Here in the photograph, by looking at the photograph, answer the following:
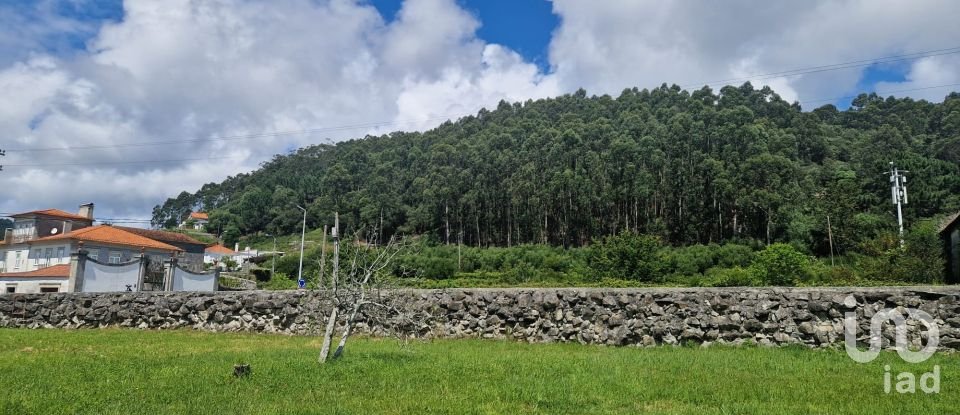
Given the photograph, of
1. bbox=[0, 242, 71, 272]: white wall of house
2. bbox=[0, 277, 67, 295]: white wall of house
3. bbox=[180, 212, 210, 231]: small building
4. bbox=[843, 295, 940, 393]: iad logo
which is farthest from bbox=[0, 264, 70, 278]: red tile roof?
bbox=[180, 212, 210, 231]: small building

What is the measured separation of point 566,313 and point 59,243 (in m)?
41.8

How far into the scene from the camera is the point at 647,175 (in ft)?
184

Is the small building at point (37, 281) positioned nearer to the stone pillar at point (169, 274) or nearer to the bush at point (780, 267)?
the stone pillar at point (169, 274)

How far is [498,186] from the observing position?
66.6m

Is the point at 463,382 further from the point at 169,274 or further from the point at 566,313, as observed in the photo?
the point at 169,274

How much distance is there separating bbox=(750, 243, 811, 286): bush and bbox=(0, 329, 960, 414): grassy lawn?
1219cm

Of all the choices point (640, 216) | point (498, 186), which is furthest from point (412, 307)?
point (498, 186)

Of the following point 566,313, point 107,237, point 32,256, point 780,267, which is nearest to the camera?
point 566,313

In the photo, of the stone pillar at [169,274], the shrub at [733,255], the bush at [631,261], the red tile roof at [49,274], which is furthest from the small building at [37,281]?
the shrub at [733,255]

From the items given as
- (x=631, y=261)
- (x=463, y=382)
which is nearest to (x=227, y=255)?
(x=631, y=261)

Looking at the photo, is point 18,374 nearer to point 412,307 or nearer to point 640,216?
point 412,307

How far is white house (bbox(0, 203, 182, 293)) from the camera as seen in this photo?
39.7m

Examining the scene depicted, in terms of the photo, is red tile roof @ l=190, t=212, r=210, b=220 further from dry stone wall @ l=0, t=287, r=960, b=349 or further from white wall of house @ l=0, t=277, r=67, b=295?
dry stone wall @ l=0, t=287, r=960, b=349

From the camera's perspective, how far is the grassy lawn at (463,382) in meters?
5.91
